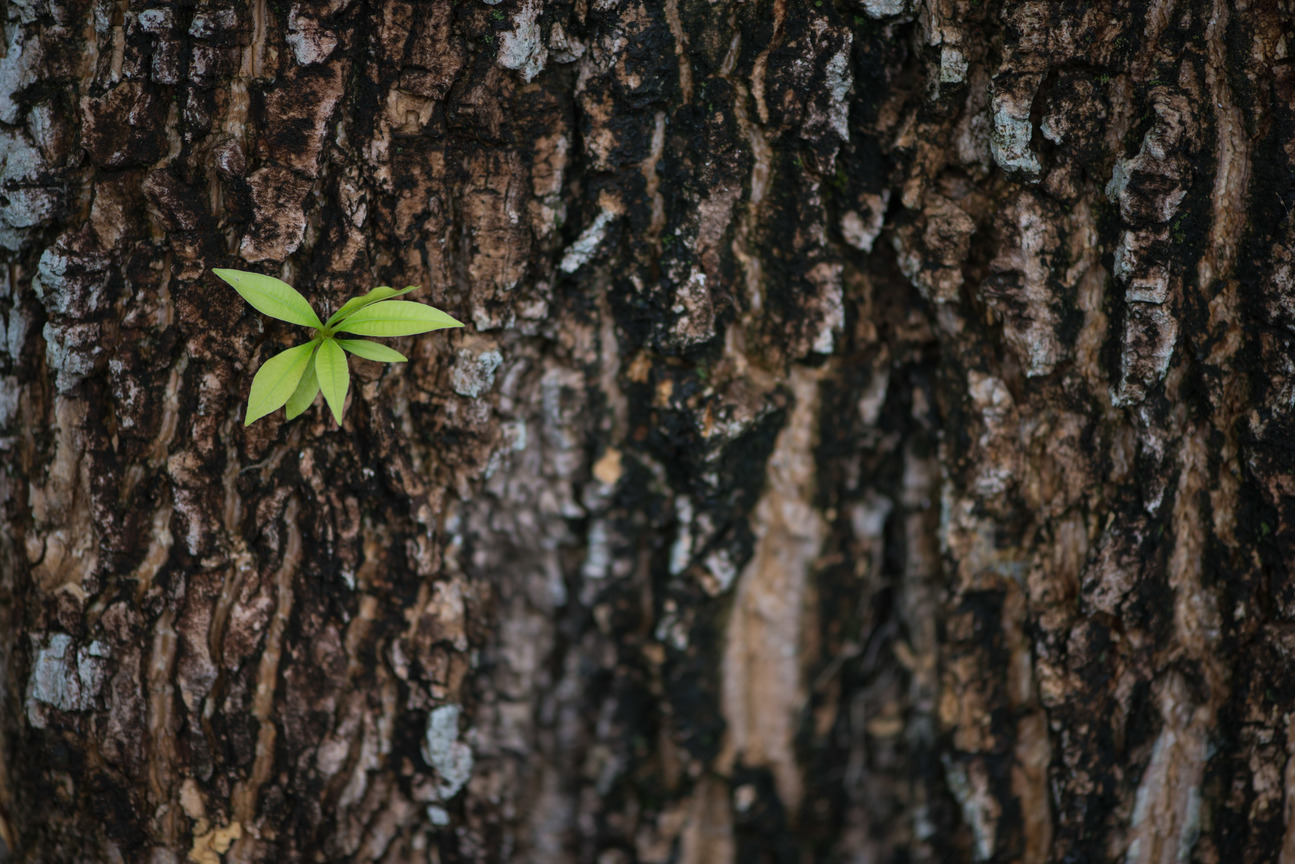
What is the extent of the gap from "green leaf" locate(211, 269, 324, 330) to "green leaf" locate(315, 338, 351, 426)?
4 centimetres

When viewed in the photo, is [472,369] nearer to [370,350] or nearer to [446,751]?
[370,350]

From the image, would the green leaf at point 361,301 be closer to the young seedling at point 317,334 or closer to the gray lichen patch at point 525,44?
the young seedling at point 317,334

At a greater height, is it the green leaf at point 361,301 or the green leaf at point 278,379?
the green leaf at point 361,301

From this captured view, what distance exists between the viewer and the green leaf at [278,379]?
46.1 inches

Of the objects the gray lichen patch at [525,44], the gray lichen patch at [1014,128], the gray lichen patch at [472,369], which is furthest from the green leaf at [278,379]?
the gray lichen patch at [1014,128]

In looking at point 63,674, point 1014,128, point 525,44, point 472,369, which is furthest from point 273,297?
point 1014,128

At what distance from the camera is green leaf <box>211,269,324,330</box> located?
1154 mm

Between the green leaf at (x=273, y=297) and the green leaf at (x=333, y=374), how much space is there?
39 mm

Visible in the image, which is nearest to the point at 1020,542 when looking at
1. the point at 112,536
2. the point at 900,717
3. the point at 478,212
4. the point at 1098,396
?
the point at 1098,396

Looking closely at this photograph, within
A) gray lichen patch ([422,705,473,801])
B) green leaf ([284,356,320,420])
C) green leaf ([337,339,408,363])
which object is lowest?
gray lichen patch ([422,705,473,801])

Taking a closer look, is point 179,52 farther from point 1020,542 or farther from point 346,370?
point 1020,542

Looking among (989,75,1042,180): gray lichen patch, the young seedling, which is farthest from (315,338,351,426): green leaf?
(989,75,1042,180): gray lichen patch

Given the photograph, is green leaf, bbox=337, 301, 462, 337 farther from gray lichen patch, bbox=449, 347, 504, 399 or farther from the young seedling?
gray lichen patch, bbox=449, 347, 504, 399

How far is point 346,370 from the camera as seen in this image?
3.85ft
